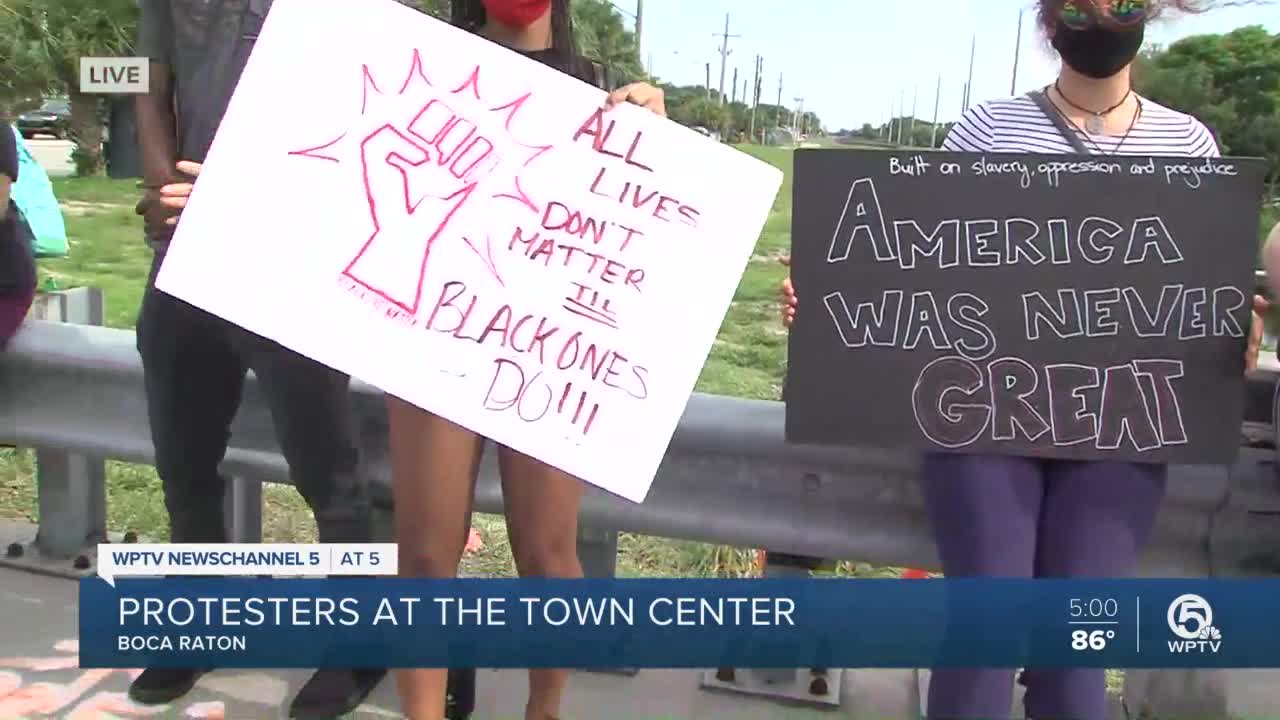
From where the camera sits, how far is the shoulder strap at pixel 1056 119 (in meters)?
2.34

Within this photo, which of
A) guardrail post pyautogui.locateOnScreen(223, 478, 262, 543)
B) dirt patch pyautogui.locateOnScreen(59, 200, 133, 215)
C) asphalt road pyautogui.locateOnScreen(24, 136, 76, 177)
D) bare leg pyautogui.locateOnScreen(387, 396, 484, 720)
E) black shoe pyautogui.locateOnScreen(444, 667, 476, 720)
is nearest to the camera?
bare leg pyautogui.locateOnScreen(387, 396, 484, 720)

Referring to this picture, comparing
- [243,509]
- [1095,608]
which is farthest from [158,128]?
[1095,608]

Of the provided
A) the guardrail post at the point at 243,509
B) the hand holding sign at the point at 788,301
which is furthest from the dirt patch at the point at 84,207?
the hand holding sign at the point at 788,301

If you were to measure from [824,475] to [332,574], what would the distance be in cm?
112

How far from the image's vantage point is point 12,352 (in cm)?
309

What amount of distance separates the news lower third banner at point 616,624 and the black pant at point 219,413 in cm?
28

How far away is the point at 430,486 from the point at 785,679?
3.75ft

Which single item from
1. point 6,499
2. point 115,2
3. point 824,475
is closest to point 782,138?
point 824,475

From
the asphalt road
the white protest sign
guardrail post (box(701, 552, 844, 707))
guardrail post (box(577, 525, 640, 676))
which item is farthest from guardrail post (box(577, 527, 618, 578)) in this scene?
the asphalt road

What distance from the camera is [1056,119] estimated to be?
7.79 ft

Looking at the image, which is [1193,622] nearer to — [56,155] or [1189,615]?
[1189,615]

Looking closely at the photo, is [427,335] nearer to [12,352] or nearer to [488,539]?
[12,352]

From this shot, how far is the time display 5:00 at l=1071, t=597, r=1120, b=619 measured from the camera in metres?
2.33

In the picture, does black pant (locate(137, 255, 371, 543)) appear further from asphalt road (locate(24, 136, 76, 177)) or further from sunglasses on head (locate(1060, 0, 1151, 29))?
asphalt road (locate(24, 136, 76, 177))
